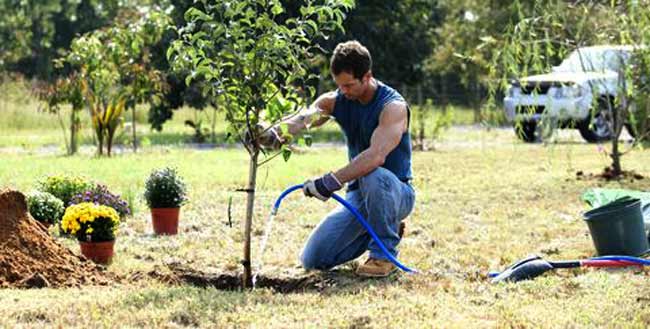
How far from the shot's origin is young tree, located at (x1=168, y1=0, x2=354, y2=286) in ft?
18.9

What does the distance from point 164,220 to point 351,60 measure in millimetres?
2795

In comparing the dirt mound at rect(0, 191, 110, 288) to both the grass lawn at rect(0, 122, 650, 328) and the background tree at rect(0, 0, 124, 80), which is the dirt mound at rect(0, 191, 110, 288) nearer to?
the grass lawn at rect(0, 122, 650, 328)

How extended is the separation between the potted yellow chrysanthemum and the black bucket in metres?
3.14

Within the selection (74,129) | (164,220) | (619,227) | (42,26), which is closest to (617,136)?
(619,227)

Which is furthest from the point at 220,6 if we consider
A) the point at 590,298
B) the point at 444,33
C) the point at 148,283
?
the point at 444,33

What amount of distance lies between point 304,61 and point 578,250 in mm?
2752

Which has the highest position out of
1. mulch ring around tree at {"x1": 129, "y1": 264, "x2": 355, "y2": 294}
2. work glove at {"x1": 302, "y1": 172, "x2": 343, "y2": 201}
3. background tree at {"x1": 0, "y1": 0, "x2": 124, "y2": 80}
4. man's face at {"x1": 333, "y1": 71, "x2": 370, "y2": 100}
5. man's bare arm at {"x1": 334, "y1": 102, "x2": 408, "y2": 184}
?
background tree at {"x1": 0, "y1": 0, "x2": 124, "y2": 80}

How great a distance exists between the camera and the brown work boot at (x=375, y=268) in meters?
6.35

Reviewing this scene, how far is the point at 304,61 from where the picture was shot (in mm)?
6059

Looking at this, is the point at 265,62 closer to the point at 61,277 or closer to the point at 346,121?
the point at 346,121

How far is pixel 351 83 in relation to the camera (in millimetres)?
6156

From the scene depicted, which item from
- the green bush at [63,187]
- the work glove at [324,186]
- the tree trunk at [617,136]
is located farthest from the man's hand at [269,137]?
the tree trunk at [617,136]

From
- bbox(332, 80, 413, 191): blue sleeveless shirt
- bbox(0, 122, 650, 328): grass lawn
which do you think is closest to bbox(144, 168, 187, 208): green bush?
bbox(0, 122, 650, 328): grass lawn

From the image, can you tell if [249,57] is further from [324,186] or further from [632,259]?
[632,259]
